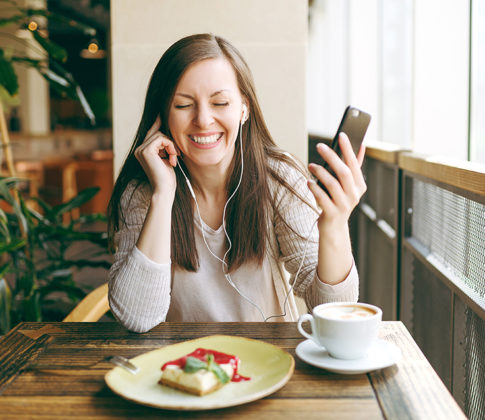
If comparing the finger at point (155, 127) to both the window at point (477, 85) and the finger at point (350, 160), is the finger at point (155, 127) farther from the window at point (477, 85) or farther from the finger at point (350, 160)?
the window at point (477, 85)

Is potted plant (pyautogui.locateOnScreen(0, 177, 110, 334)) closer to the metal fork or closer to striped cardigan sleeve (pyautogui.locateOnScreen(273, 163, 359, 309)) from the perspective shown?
striped cardigan sleeve (pyautogui.locateOnScreen(273, 163, 359, 309))

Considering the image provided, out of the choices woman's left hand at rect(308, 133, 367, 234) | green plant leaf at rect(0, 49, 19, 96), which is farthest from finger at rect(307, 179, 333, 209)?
green plant leaf at rect(0, 49, 19, 96)

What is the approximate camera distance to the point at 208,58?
1513 mm

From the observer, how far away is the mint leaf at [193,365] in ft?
2.80

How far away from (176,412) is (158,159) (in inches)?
30.9

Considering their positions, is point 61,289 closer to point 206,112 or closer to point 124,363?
point 206,112

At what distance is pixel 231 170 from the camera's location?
1.67m

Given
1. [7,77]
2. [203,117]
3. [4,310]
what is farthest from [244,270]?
[7,77]

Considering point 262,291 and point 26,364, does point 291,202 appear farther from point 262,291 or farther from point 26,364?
point 26,364

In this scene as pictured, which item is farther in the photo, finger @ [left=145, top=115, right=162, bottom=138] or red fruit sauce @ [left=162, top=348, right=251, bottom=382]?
finger @ [left=145, top=115, right=162, bottom=138]

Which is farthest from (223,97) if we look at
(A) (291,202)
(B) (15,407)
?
(B) (15,407)

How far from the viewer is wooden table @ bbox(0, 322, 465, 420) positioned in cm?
82

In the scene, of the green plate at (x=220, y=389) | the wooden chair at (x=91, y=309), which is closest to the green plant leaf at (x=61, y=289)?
the wooden chair at (x=91, y=309)

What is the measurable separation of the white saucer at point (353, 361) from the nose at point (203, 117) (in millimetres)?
630
